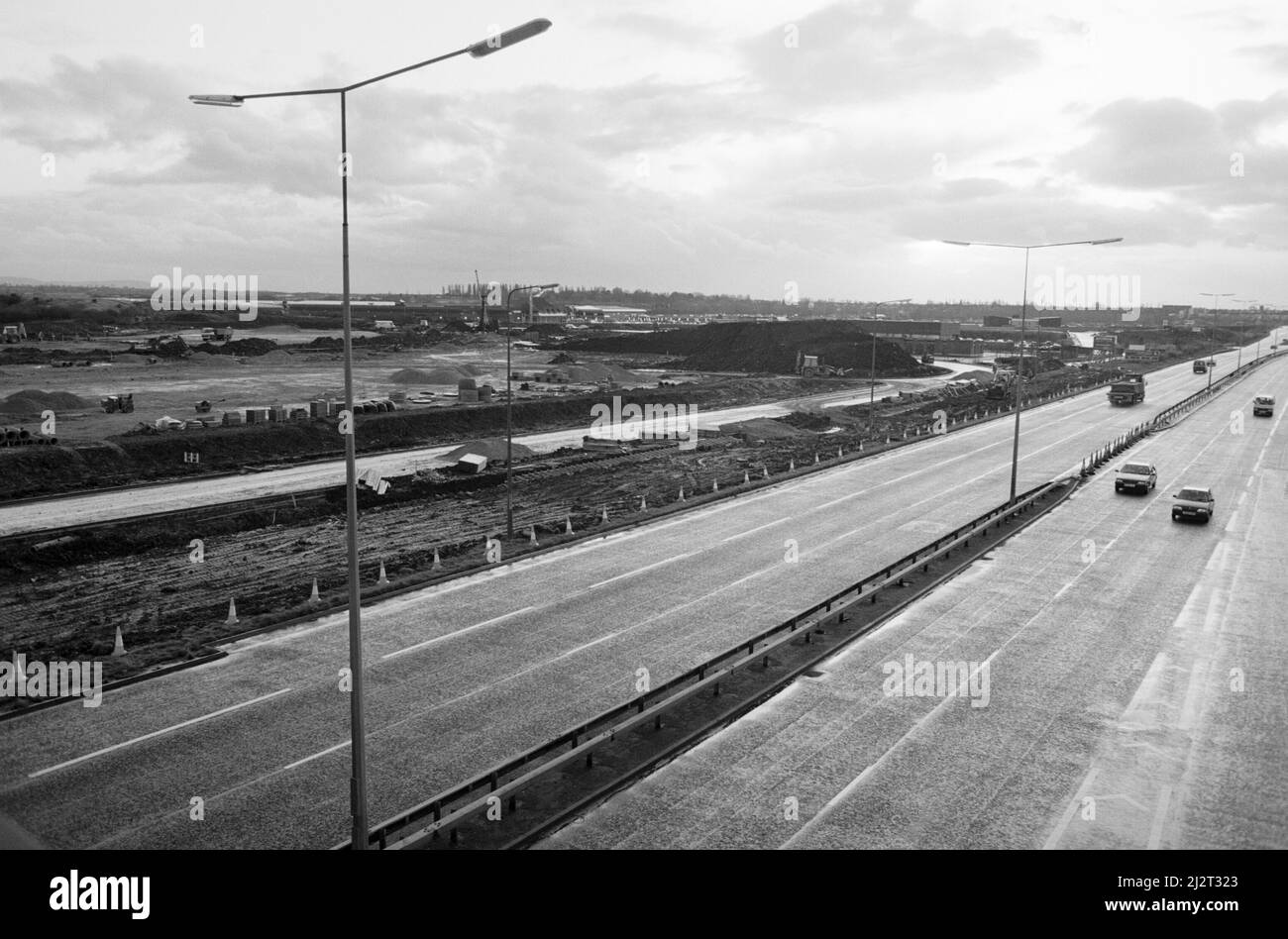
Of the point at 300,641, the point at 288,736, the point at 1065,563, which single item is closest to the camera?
the point at 288,736

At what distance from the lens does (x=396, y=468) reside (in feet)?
164

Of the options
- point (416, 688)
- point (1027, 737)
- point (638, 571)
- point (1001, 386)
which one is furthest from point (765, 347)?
point (1027, 737)

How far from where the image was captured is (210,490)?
43031mm

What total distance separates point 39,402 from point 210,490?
2663 centimetres

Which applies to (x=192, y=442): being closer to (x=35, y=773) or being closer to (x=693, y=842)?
(x=35, y=773)

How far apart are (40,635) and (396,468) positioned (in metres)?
27.3

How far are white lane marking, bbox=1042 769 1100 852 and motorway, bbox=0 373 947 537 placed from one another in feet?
115

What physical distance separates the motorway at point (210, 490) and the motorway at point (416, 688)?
18.2 meters

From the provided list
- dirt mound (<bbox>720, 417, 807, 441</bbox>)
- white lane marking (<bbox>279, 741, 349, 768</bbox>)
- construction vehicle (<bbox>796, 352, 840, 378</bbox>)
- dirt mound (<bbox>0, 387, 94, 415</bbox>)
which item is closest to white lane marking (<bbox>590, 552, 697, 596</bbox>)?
white lane marking (<bbox>279, 741, 349, 768</bbox>)

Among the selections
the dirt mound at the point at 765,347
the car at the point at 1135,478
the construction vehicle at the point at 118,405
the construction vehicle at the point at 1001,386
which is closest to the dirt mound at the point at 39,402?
the construction vehicle at the point at 118,405

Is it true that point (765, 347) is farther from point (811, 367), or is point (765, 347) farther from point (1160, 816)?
point (1160, 816)

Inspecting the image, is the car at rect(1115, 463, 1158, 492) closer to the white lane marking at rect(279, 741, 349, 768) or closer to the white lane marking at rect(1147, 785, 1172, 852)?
the white lane marking at rect(1147, 785, 1172, 852)

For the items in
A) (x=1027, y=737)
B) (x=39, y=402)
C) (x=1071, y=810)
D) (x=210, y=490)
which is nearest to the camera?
(x=1071, y=810)
